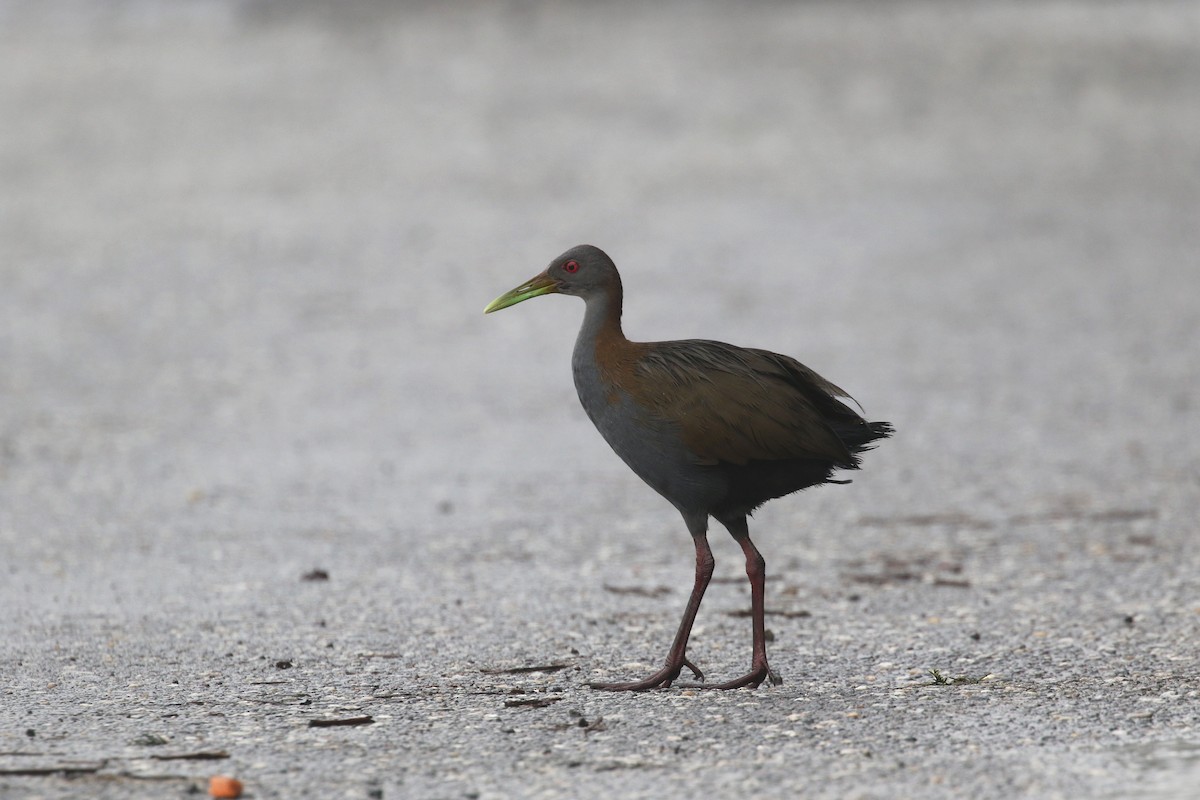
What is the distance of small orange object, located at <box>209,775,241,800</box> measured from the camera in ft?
17.0

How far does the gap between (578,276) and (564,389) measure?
8.13 m

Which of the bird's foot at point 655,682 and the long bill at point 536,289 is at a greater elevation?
the long bill at point 536,289

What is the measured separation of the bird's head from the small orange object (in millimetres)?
2513

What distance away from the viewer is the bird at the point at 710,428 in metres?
6.56

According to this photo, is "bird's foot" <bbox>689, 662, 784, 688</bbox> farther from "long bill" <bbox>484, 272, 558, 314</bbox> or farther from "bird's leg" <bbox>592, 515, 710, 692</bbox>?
"long bill" <bbox>484, 272, 558, 314</bbox>

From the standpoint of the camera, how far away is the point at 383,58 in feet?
92.0

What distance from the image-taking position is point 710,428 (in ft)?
21.4

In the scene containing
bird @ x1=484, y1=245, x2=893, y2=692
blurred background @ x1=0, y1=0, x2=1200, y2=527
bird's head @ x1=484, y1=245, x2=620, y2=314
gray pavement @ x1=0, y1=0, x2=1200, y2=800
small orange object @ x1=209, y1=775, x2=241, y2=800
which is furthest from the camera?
blurred background @ x1=0, y1=0, x2=1200, y2=527

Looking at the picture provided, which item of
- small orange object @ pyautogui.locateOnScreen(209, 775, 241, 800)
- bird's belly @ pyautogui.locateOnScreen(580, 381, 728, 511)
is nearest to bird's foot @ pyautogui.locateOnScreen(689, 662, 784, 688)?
bird's belly @ pyautogui.locateOnScreen(580, 381, 728, 511)

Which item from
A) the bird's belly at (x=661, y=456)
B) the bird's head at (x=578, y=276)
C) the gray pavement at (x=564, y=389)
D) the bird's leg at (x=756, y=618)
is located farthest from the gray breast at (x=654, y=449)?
the gray pavement at (x=564, y=389)

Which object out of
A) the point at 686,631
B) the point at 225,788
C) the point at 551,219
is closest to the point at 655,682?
the point at 686,631

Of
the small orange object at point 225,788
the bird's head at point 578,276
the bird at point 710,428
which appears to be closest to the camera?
the small orange object at point 225,788

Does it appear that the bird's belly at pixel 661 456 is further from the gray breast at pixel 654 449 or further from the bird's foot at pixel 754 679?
the bird's foot at pixel 754 679

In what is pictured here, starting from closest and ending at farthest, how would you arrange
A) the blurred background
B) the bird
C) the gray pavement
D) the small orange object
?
the small orange object < the gray pavement < the bird < the blurred background
